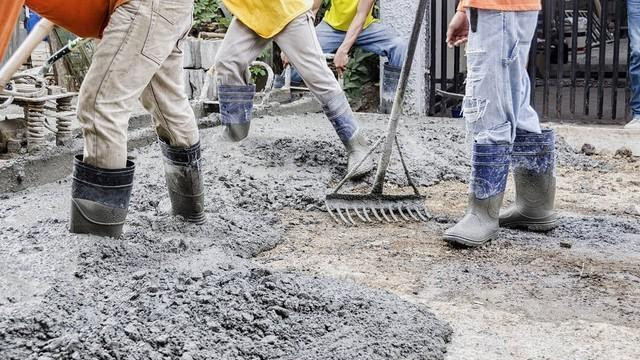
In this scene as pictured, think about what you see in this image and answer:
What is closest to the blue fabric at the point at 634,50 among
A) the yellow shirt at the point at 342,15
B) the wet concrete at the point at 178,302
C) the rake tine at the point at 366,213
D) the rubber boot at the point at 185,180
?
the yellow shirt at the point at 342,15

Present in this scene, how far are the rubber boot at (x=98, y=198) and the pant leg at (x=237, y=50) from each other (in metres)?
2.46

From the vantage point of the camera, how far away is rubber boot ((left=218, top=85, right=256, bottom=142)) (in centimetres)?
646

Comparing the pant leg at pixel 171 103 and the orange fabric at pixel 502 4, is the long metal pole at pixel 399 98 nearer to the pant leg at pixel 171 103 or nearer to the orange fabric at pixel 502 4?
the orange fabric at pixel 502 4

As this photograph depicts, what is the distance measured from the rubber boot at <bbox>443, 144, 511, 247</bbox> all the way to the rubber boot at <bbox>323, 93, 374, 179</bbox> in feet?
4.69

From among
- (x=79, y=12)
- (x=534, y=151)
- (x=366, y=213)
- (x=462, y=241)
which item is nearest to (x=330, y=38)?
(x=366, y=213)

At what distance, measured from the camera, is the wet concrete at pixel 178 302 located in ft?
9.75

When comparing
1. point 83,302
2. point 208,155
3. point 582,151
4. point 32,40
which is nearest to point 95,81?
point 83,302

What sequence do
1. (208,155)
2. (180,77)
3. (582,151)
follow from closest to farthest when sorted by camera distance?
(180,77) < (208,155) < (582,151)

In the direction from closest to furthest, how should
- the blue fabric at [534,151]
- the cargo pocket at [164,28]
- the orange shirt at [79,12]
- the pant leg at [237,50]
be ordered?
the orange shirt at [79,12], the cargo pocket at [164,28], the blue fabric at [534,151], the pant leg at [237,50]

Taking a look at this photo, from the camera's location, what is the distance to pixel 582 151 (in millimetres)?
7586

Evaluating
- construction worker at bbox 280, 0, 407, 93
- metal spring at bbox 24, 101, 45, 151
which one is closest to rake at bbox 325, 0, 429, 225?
metal spring at bbox 24, 101, 45, 151

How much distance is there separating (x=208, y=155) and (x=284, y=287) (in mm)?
2885

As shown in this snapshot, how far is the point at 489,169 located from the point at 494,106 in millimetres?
305

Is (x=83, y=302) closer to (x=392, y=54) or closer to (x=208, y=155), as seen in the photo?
(x=208, y=155)
